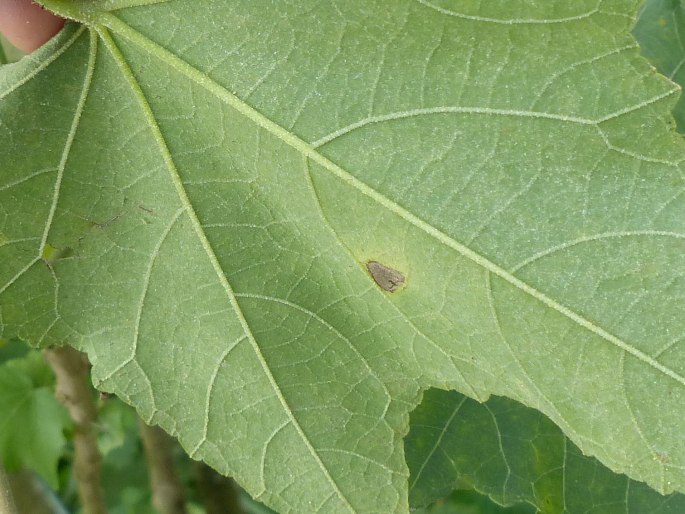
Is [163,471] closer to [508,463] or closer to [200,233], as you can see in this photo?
[508,463]

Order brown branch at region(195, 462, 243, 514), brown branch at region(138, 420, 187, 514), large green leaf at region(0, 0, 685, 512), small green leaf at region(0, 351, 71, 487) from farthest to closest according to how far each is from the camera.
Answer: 1. brown branch at region(195, 462, 243, 514)
2. small green leaf at region(0, 351, 71, 487)
3. brown branch at region(138, 420, 187, 514)
4. large green leaf at region(0, 0, 685, 512)

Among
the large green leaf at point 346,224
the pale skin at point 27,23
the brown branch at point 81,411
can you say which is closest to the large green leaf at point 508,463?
the large green leaf at point 346,224

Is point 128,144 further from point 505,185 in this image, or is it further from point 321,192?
point 505,185

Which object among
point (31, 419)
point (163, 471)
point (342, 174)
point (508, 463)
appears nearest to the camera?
point (342, 174)

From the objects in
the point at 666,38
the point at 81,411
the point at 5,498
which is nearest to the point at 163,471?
the point at 81,411

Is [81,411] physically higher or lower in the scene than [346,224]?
lower

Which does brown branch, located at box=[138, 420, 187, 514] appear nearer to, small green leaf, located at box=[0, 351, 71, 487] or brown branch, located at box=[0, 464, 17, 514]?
small green leaf, located at box=[0, 351, 71, 487]

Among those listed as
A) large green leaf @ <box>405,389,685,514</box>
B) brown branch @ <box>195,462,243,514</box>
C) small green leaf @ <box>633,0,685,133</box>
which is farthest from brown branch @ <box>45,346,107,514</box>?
small green leaf @ <box>633,0,685,133</box>
